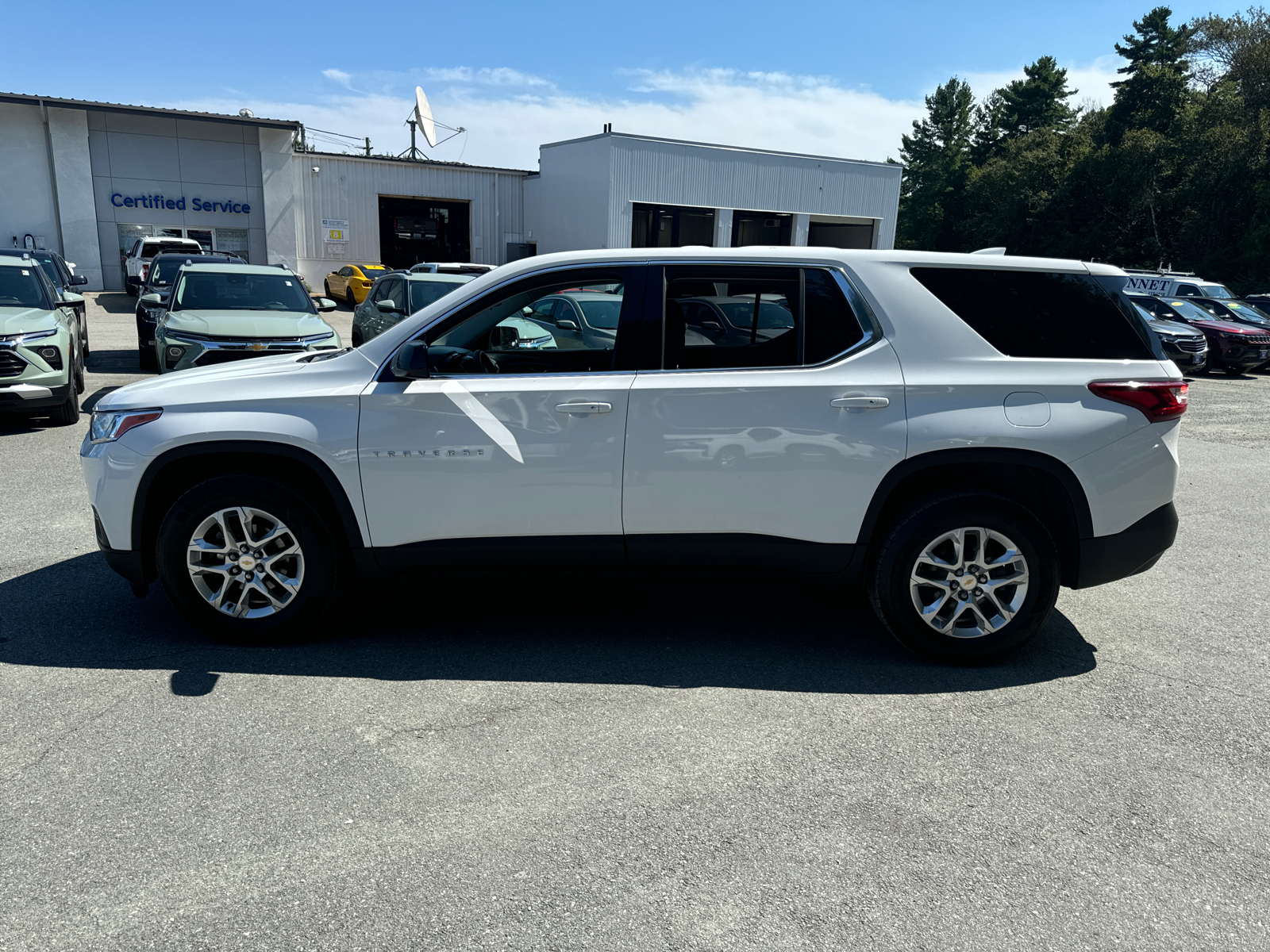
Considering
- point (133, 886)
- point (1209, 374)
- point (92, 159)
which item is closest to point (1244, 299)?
point (1209, 374)

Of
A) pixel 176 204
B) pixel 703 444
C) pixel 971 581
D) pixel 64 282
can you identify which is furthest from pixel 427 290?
pixel 176 204

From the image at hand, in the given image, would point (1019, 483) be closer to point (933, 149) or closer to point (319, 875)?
point (319, 875)

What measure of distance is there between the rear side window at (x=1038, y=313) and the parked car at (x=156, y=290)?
34.4ft

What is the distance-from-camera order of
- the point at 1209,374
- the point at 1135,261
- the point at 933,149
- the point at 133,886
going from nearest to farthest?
the point at 133,886
the point at 1209,374
the point at 1135,261
the point at 933,149

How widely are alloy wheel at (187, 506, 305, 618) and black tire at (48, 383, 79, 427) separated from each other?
6.33 m

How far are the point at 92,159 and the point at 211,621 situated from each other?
3450cm

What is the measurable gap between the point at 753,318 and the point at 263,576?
2517 mm

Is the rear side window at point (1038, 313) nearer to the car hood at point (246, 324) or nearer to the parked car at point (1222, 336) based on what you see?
the car hood at point (246, 324)

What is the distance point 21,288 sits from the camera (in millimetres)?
10367

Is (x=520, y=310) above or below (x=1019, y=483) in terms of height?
above

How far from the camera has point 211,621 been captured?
4277 millimetres

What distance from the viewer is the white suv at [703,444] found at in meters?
4.05

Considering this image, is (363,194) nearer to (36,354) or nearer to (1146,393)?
(36,354)

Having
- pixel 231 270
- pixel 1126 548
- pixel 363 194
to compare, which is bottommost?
pixel 1126 548
